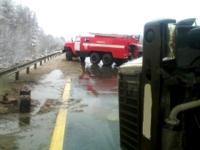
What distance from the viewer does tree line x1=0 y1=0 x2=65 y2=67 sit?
308 ft

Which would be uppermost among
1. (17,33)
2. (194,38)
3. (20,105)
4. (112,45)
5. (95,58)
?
(194,38)

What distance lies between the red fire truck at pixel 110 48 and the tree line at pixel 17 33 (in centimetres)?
5017

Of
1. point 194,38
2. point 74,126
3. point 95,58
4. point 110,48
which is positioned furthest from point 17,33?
point 194,38

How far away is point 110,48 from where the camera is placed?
1135 inches

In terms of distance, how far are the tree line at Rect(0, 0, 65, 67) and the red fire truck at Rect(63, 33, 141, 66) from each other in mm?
50168

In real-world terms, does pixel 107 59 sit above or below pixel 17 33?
above

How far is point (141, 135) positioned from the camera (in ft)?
10.0

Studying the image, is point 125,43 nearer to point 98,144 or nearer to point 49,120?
point 49,120

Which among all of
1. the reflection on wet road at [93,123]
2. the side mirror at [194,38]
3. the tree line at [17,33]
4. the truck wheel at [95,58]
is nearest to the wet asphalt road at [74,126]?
the reflection on wet road at [93,123]

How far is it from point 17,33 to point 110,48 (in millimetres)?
83086

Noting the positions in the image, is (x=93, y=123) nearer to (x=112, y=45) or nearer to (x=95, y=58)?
(x=112, y=45)

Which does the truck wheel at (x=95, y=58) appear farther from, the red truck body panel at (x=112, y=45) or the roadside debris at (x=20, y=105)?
the roadside debris at (x=20, y=105)

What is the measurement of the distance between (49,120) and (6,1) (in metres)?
94.8

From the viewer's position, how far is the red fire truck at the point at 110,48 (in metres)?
28.4
